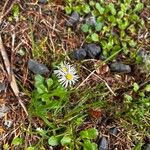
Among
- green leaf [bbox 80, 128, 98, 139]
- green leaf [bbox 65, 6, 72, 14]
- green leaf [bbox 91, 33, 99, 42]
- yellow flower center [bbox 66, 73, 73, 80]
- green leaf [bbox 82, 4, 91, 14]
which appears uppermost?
green leaf [bbox 65, 6, 72, 14]

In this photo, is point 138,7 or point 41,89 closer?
point 41,89

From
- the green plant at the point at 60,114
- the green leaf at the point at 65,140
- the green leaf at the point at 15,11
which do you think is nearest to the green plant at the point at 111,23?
the green leaf at the point at 15,11

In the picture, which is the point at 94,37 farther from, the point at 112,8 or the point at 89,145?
the point at 89,145

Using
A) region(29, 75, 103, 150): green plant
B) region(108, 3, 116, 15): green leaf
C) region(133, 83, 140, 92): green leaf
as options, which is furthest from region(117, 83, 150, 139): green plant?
region(108, 3, 116, 15): green leaf

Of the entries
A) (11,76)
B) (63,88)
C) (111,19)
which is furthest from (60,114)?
(111,19)

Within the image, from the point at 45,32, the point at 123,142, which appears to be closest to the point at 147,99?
the point at 123,142

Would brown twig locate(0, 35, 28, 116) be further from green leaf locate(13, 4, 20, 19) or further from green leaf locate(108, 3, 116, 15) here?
green leaf locate(108, 3, 116, 15)

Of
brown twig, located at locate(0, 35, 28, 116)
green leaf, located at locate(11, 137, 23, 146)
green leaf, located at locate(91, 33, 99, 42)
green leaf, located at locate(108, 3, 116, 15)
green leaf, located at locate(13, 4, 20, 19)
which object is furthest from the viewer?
green leaf, located at locate(108, 3, 116, 15)
